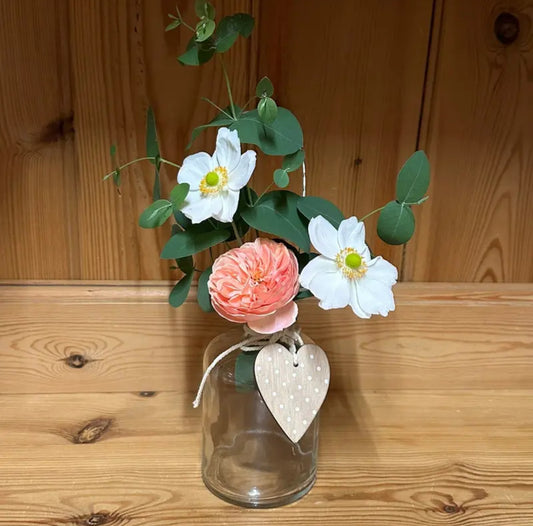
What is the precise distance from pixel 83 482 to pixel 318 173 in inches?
19.5

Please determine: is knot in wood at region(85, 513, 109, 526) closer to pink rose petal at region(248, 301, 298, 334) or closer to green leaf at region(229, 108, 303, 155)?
pink rose petal at region(248, 301, 298, 334)

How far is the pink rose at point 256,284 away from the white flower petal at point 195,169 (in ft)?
0.26

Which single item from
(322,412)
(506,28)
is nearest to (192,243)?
(322,412)

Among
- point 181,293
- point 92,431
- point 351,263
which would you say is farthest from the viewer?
point 92,431

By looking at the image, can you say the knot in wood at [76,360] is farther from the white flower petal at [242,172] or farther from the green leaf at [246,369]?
the white flower petal at [242,172]

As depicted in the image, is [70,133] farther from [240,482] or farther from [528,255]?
[528,255]

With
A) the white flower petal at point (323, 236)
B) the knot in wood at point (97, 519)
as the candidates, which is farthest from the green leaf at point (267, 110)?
the knot in wood at point (97, 519)

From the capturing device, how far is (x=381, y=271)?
1.97 feet

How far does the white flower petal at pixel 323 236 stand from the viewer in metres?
0.59

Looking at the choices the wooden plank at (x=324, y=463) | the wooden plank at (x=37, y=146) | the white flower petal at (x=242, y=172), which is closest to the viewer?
the white flower petal at (x=242, y=172)

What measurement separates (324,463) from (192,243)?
0.34 metres

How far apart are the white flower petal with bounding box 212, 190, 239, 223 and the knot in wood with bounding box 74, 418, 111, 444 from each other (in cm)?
39

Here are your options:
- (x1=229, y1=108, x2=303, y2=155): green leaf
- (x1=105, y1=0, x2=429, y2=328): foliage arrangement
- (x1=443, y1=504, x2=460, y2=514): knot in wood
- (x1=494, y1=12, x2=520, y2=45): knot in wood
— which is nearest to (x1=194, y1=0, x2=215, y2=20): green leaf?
(x1=105, y1=0, x2=429, y2=328): foliage arrangement

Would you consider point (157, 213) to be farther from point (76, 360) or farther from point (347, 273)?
point (76, 360)
